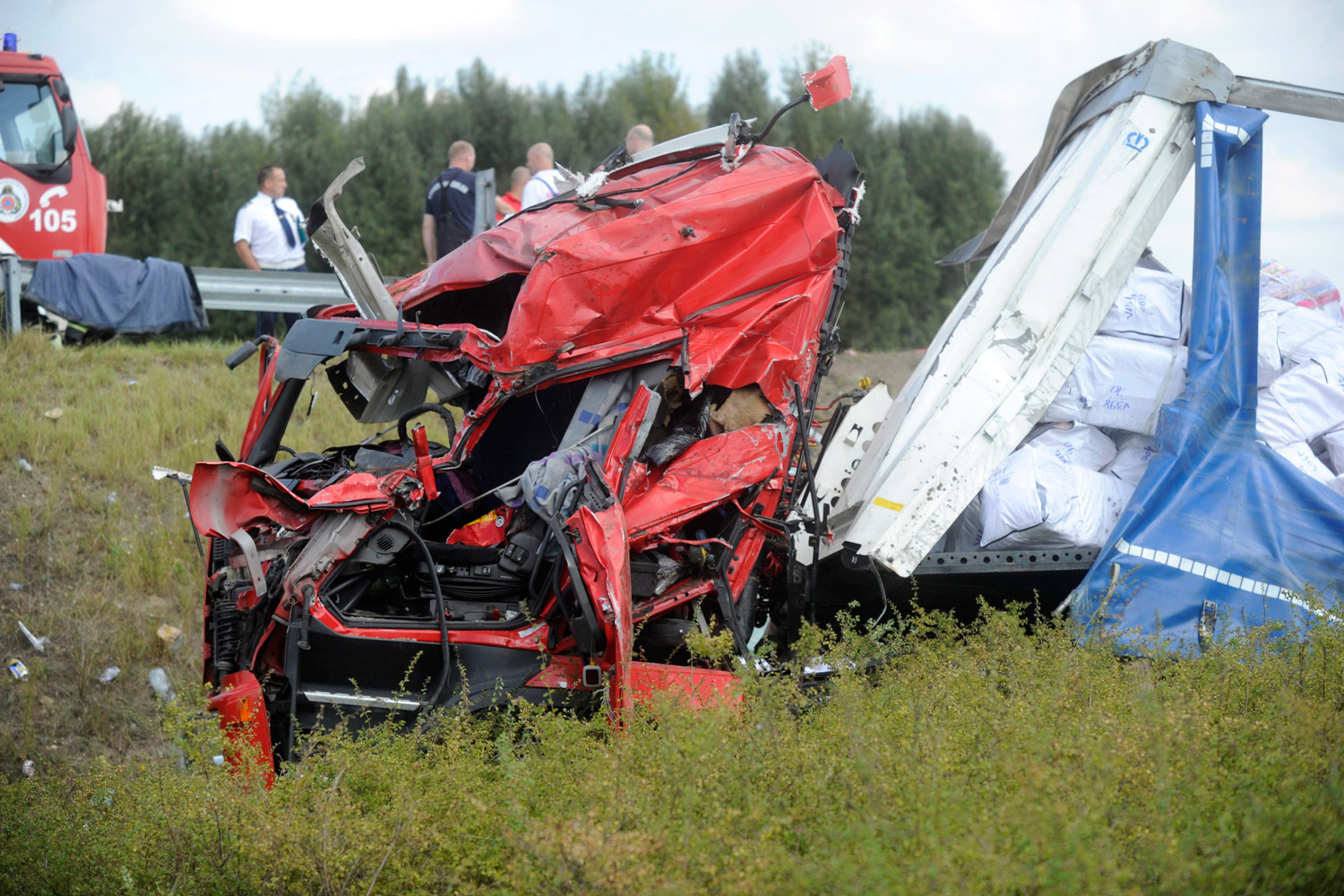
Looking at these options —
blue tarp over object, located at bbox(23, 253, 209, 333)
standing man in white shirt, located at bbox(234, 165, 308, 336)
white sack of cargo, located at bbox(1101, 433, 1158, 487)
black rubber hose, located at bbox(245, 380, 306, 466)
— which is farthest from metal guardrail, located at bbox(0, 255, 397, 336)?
white sack of cargo, located at bbox(1101, 433, 1158, 487)

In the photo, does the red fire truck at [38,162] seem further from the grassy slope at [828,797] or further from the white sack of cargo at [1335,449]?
the white sack of cargo at [1335,449]

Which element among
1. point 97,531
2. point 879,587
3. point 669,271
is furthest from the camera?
point 97,531

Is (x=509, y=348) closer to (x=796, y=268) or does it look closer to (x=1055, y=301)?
(x=796, y=268)

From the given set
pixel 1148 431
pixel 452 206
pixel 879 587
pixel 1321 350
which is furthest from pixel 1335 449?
pixel 452 206

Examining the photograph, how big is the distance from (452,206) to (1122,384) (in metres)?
5.73

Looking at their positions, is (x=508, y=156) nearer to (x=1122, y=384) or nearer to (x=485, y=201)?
(x=485, y=201)

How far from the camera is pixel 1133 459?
5.04m

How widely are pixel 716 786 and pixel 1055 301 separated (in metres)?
3.07

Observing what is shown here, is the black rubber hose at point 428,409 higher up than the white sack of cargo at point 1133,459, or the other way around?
the black rubber hose at point 428,409

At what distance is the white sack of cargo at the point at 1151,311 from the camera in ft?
16.9

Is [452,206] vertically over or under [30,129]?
under

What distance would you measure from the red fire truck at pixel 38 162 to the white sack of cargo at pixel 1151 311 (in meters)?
8.65

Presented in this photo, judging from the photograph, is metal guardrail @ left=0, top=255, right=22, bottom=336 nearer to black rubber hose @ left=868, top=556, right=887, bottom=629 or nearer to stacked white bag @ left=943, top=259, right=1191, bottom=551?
black rubber hose @ left=868, top=556, right=887, bottom=629

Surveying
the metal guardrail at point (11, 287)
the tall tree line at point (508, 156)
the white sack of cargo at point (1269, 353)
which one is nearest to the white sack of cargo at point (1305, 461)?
the white sack of cargo at point (1269, 353)
